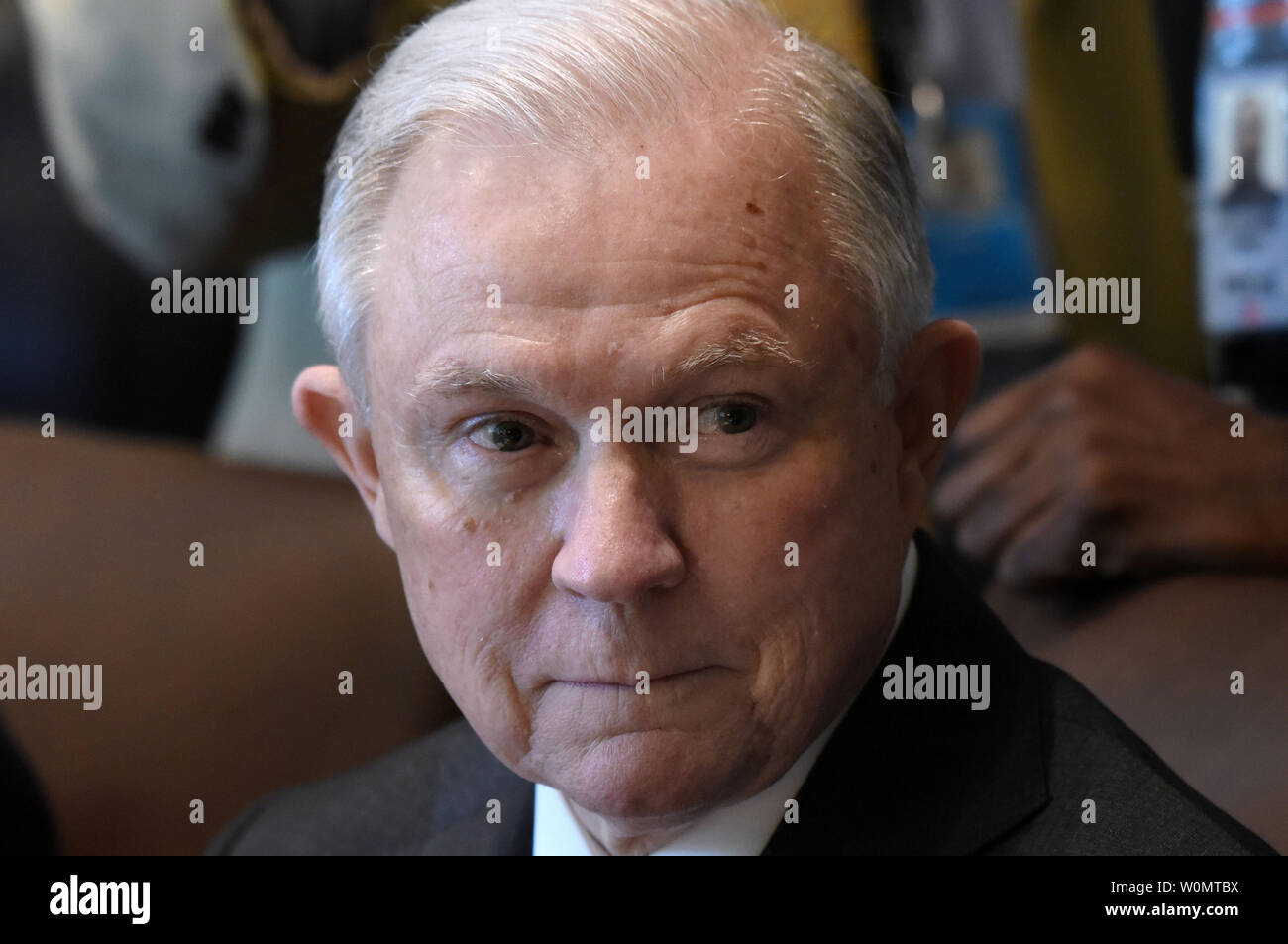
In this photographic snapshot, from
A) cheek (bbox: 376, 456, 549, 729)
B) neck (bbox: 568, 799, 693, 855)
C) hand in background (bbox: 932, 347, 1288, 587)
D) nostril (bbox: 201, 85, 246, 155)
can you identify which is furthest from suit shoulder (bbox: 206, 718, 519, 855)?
nostril (bbox: 201, 85, 246, 155)

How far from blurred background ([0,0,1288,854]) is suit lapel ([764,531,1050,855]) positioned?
9cm

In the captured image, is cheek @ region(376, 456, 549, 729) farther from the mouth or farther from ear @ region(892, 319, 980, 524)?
ear @ region(892, 319, 980, 524)

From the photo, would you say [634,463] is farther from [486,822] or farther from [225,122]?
[225,122]

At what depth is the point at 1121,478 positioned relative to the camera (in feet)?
3.57

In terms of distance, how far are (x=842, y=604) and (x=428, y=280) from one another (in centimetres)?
32

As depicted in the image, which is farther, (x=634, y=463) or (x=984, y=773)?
(x=984, y=773)

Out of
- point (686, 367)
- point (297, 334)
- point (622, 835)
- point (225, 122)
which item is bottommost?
point (622, 835)

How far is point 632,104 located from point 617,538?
25 cm

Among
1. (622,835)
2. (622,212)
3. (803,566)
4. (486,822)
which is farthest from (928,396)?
(486,822)

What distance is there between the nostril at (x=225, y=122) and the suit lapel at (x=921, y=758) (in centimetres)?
88

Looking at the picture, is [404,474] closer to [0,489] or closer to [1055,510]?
[1055,510]

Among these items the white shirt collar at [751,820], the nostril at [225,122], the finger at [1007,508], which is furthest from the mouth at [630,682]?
the nostril at [225,122]
